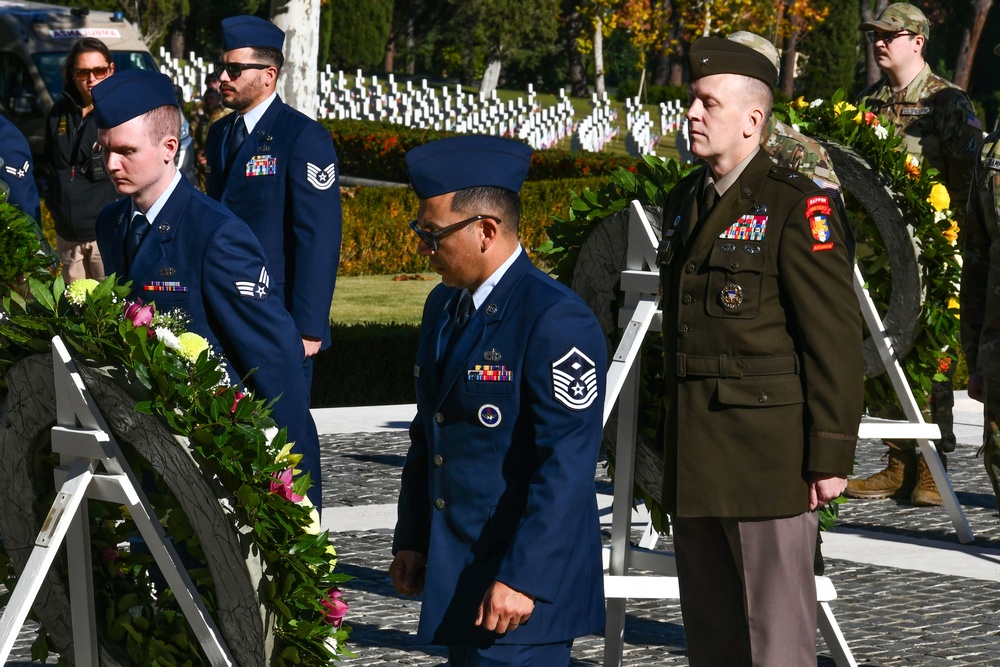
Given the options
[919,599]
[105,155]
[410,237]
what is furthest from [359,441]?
[410,237]

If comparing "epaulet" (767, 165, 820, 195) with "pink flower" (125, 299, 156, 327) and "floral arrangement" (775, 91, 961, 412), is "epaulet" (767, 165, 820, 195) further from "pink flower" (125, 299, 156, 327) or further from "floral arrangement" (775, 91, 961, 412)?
"floral arrangement" (775, 91, 961, 412)

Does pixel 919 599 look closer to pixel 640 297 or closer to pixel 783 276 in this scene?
pixel 640 297

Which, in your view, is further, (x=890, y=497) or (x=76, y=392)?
(x=890, y=497)

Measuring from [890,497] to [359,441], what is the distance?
3.09 metres

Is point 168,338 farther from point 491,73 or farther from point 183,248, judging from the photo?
point 491,73

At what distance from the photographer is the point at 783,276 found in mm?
3650

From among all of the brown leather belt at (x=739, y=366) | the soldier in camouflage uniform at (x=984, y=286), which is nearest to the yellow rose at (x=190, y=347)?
the brown leather belt at (x=739, y=366)

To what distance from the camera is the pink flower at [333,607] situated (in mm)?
3189

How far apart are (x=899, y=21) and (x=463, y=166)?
496cm

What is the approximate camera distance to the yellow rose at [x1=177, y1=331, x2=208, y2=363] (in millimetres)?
3318

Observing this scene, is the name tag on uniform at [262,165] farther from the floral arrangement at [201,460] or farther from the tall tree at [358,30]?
the tall tree at [358,30]

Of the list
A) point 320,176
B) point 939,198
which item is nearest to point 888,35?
point 939,198

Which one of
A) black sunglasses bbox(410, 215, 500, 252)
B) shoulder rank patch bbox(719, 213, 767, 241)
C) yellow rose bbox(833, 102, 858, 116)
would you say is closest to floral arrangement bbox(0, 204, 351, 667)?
black sunglasses bbox(410, 215, 500, 252)

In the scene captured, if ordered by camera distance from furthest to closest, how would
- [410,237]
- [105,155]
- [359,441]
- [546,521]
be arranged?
1. [410,237]
2. [359,441]
3. [105,155]
4. [546,521]
